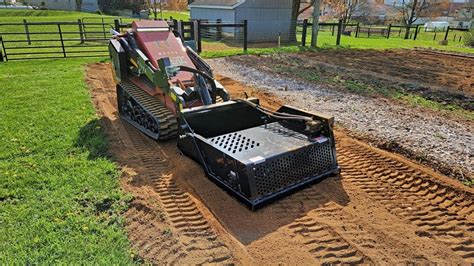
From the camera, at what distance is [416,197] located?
3957 millimetres

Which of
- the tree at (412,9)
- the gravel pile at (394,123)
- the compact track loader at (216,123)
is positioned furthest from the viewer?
the tree at (412,9)

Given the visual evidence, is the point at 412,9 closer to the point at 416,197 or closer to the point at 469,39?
the point at 469,39

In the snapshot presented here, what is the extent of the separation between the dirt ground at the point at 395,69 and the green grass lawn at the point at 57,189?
699 cm

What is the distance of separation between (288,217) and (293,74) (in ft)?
26.5

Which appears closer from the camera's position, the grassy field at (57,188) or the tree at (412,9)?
the grassy field at (57,188)

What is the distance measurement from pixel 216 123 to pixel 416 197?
267cm

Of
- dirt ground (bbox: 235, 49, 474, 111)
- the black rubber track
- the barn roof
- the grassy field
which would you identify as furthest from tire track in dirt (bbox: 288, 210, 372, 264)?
the barn roof

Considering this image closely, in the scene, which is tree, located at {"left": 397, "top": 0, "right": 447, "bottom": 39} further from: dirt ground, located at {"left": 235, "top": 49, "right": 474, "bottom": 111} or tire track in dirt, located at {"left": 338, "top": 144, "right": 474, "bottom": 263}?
tire track in dirt, located at {"left": 338, "top": 144, "right": 474, "bottom": 263}

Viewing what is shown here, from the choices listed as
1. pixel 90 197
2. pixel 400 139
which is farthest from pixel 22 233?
pixel 400 139

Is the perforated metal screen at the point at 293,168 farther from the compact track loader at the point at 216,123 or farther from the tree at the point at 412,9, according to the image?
the tree at the point at 412,9

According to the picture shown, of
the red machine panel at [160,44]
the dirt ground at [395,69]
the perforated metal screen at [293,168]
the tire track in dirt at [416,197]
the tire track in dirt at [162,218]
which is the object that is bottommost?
the tire track in dirt at [162,218]

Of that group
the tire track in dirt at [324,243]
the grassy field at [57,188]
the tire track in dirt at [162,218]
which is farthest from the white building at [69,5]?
the tire track in dirt at [324,243]

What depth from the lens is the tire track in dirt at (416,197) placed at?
332 centimetres

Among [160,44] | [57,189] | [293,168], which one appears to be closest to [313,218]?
[293,168]
